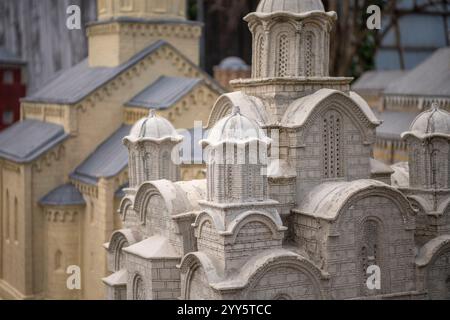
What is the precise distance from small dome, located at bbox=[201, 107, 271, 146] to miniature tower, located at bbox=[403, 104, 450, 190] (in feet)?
14.0

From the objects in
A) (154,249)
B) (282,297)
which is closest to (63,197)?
(154,249)

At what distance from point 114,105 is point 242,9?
1801 cm

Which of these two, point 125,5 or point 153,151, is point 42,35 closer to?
point 125,5

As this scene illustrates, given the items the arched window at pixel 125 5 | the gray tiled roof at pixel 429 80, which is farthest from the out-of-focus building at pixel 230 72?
the arched window at pixel 125 5

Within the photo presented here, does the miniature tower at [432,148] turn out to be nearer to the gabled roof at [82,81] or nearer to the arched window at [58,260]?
the gabled roof at [82,81]

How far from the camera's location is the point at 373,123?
16891 millimetres

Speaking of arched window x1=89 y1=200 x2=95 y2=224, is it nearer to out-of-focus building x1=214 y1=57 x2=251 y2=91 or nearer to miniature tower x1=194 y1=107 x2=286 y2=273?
miniature tower x1=194 y1=107 x2=286 y2=273

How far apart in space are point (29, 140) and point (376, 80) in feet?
64.4

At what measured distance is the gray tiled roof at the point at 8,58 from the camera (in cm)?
3934

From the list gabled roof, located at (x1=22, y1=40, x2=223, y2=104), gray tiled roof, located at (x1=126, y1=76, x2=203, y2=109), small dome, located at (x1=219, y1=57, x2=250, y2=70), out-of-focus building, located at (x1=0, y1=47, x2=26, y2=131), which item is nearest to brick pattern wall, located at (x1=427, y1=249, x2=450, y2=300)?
gray tiled roof, located at (x1=126, y1=76, x2=203, y2=109)

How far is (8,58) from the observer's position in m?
39.6

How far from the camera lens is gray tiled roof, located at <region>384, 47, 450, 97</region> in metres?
32.1
